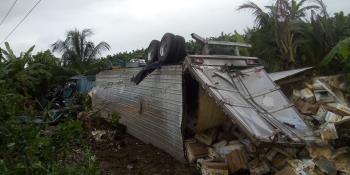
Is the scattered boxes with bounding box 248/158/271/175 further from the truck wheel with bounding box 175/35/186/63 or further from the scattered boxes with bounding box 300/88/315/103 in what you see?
the truck wheel with bounding box 175/35/186/63

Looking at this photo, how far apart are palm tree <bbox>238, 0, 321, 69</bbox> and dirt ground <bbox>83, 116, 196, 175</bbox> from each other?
4.22 metres

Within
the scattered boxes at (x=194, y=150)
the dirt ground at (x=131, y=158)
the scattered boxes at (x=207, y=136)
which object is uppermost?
the scattered boxes at (x=207, y=136)

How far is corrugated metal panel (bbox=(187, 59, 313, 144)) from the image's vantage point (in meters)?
5.77

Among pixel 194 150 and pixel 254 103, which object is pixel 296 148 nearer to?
pixel 254 103

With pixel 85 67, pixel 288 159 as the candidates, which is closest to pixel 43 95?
pixel 85 67

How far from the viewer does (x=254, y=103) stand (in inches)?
267

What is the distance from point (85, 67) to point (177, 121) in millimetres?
14774

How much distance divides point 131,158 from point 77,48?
1454 cm

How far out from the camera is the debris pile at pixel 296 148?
578 cm

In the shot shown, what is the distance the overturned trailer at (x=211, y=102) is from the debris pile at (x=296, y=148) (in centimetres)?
18

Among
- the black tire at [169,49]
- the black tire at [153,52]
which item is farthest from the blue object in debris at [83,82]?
the black tire at [169,49]

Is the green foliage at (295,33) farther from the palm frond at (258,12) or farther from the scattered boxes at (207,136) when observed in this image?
the scattered boxes at (207,136)

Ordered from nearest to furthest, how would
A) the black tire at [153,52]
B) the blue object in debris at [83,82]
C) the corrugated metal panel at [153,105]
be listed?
the corrugated metal panel at [153,105] < the black tire at [153,52] < the blue object in debris at [83,82]

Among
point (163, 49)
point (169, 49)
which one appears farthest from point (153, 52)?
point (169, 49)
